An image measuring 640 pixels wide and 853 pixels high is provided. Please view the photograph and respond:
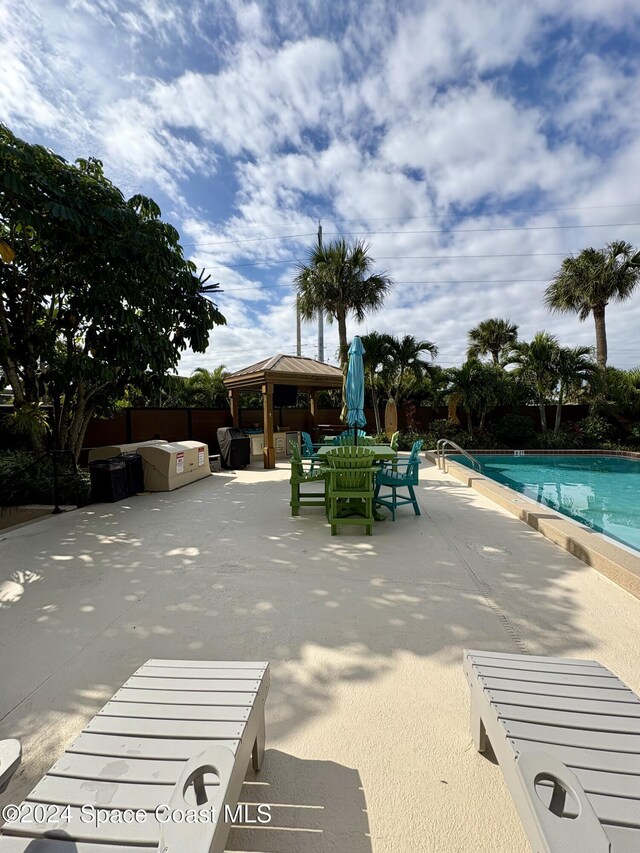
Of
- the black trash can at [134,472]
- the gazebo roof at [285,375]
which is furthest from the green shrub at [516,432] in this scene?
the black trash can at [134,472]

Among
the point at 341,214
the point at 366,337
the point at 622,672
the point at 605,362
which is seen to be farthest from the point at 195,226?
the point at 605,362

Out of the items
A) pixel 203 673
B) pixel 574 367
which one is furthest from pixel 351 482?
pixel 574 367

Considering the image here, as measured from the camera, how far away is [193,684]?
1.59m

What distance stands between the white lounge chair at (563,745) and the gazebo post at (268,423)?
8990 millimetres

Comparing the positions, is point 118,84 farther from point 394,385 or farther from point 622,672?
point 394,385

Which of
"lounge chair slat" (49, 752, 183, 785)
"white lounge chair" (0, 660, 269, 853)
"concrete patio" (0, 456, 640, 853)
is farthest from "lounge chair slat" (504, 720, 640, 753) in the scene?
"lounge chair slat" (49, 752, 183, 785)

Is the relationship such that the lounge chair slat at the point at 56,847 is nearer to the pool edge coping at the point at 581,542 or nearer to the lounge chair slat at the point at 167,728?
the lounge chair slat at the point at 167,728

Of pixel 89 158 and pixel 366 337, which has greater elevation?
pixel 89 158

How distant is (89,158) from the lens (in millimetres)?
7254

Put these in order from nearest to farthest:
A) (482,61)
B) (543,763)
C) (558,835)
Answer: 1. (558,835)
2. (543,763)
3. (482,61)

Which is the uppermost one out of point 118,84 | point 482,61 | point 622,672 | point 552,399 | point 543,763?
point 482,61

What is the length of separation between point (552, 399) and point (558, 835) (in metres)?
17.9

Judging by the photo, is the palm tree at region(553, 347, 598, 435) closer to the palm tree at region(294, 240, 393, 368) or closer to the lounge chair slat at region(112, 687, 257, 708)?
the palm tree at region(294, 240, 393, 368)

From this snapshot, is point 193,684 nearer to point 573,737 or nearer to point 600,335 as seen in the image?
point 573,737
